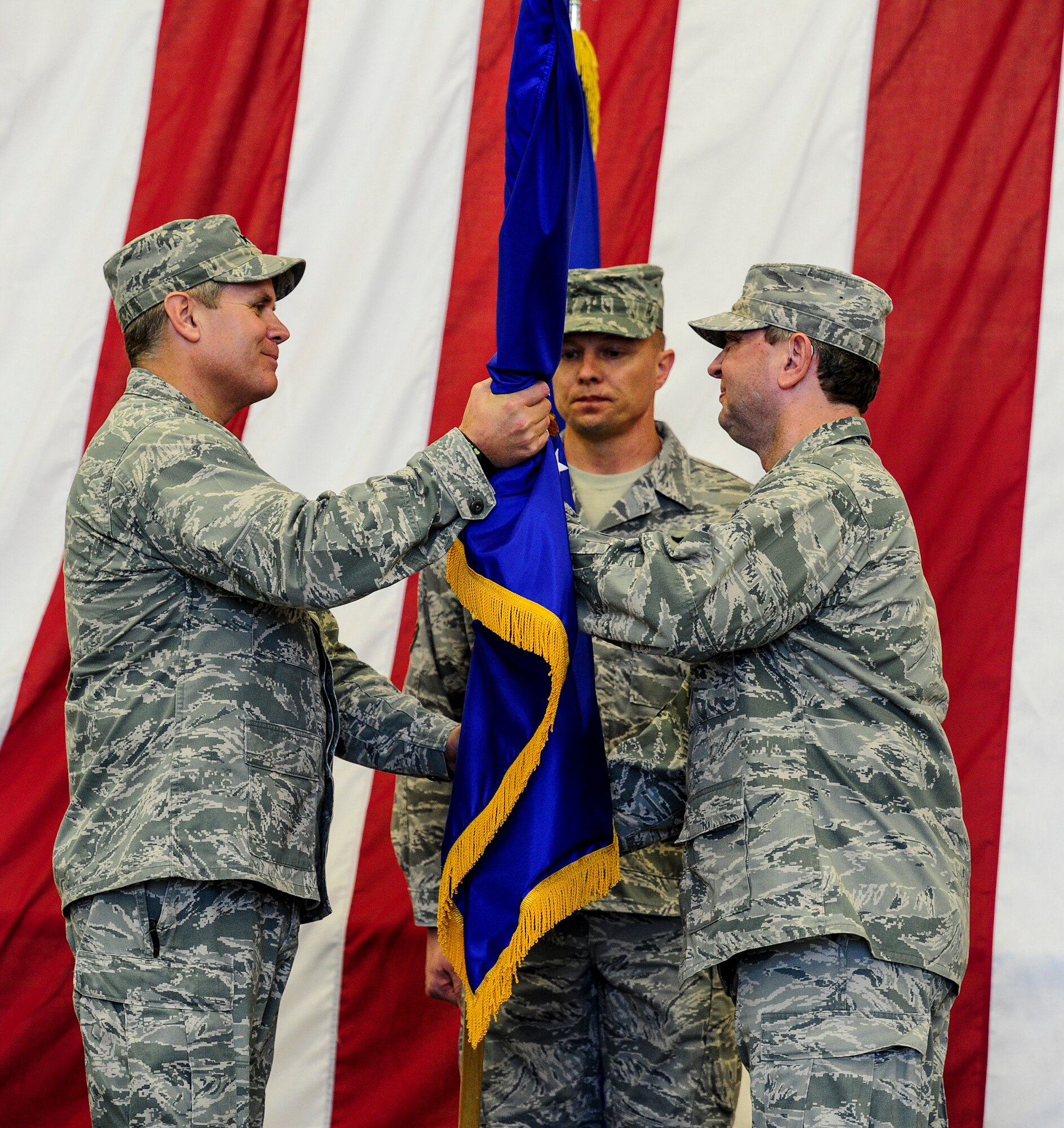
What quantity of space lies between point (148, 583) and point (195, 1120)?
2.35ft

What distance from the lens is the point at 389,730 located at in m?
2.24

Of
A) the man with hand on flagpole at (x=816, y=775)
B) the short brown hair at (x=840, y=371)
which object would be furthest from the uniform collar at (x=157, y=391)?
the short brown hair at (x=840, y=371)

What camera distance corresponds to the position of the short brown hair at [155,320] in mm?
2061

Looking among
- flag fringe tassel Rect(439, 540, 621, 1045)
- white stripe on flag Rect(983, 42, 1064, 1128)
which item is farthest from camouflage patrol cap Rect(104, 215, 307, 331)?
white stripe on flag Rect(983, 42, 1064, 1128)

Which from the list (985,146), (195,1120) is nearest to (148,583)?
(195,1120)

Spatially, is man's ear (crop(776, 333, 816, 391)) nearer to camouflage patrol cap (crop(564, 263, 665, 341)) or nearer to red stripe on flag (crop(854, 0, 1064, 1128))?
camouflage patrol cap (crop(564, 263, 665, 341))

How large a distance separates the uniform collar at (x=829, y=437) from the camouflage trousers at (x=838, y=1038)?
2.18ft

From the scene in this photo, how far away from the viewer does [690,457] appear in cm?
265

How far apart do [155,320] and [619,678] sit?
999mm

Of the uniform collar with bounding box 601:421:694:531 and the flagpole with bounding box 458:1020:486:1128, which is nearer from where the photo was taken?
the flagpole with bounding box 458:1020:486:1128

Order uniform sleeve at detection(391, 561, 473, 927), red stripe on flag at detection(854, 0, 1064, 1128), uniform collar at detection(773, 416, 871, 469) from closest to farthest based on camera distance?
uniform collar at detection(773, 416, 871, 469) → uniform sleeve at detection(391, 561, 473, 927) → red stripe on flag at detection(854, 0, 1064, 1128)

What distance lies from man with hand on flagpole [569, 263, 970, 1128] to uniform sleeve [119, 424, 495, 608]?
22 centimetres

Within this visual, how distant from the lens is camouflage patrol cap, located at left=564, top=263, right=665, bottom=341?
8.36ft

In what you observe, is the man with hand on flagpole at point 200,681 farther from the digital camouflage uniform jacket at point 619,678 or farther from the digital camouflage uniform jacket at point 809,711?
the digital camouflage uniform jacket at point 619,678
